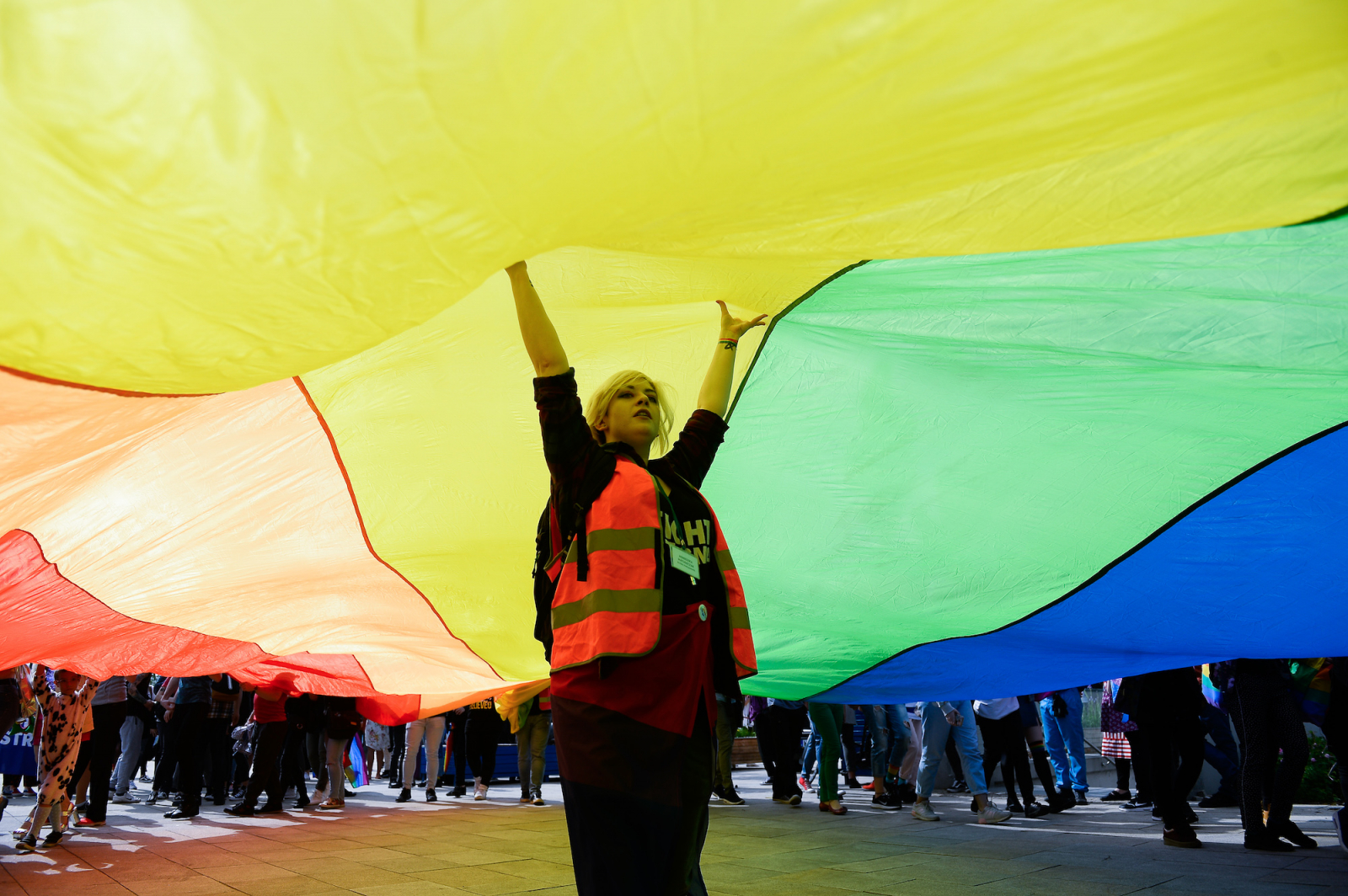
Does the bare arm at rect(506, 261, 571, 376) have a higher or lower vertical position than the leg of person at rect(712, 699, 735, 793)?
higher

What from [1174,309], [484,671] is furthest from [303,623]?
[1174,309]

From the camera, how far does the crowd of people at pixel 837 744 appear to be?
4.27 meters

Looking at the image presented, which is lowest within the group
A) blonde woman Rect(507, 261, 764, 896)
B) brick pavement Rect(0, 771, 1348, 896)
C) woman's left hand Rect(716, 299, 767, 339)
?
brick pavement Rect(0, 771, 1348, 896)

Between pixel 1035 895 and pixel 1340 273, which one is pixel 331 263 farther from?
pixel 1035 895

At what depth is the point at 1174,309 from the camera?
2301 mm

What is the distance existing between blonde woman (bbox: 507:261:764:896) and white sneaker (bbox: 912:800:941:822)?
4922mm

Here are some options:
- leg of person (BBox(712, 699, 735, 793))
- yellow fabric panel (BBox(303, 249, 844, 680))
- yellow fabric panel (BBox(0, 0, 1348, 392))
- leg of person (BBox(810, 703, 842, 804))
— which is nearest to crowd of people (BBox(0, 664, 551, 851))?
leg of person (BBox(712, 699, 735, 793))

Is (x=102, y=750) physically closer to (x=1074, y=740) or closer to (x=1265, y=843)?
(x=1265, y=843)

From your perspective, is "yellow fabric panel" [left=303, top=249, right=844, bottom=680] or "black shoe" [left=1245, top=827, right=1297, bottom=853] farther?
"black shoe" [left=1245, top=827, right=1297, bottom=853]

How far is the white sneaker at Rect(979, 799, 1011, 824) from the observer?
5875 millimetres

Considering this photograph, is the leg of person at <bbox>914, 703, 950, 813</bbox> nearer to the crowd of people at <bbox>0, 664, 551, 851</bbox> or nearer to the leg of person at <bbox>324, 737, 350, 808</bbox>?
the crowd of people at <bbox>0, 664, 551, 851</bbox>

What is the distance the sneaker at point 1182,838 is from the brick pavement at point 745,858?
81mm

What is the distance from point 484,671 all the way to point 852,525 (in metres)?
1.98

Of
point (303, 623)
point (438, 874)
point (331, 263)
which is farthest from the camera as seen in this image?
point (438, 874)
